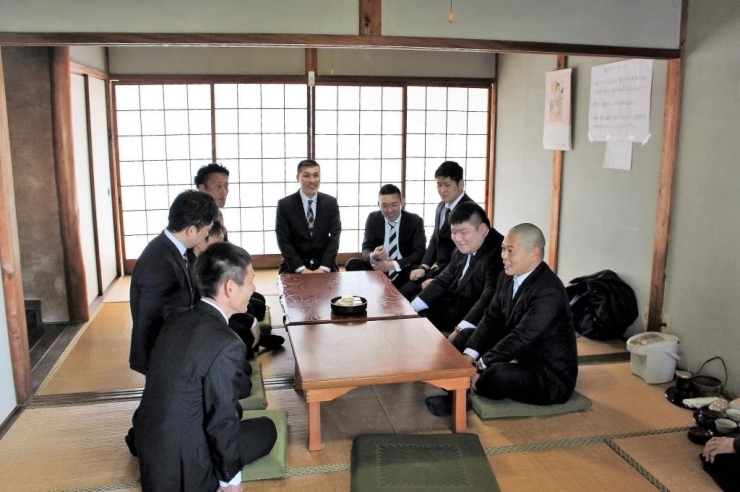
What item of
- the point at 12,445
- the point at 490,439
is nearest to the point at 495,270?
the point at 490,439

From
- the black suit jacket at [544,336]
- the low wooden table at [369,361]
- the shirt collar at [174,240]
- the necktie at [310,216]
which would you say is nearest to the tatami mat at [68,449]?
the low wooden table at [369,361]

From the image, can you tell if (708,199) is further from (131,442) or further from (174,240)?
(131,442)

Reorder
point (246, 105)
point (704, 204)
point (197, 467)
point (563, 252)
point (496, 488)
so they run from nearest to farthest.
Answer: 1. point (197, 467)
2. point (496, 488)
3. point (704, 204)
4. point (563, 252)
5. point (246, 105)

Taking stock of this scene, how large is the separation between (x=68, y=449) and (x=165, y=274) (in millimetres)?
1024

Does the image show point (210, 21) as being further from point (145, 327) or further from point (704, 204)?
point (704, 204)

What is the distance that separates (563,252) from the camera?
6133 millimetres

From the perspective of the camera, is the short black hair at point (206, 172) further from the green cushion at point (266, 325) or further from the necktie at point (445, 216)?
the necktie at point (445, 216)

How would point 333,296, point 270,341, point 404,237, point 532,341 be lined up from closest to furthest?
point 532,341
point 333,296
point 270,341
point 404,237

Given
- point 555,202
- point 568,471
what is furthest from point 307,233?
point 568,471

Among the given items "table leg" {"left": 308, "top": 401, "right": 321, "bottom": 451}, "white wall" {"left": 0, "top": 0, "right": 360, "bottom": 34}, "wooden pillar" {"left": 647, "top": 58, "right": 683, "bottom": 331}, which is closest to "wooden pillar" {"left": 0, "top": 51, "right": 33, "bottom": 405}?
"white wall" {"left": 0, "top": 0, "right": 360, "bottom": 34}

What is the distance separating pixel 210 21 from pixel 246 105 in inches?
145

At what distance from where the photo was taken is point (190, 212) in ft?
10.8

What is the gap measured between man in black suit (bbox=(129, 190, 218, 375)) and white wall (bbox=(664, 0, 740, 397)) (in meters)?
3.07

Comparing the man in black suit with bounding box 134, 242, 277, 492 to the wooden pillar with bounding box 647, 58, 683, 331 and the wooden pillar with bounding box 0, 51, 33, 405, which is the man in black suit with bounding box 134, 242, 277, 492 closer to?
the wooden pillar with bounding box 0, 51, 33, 405
